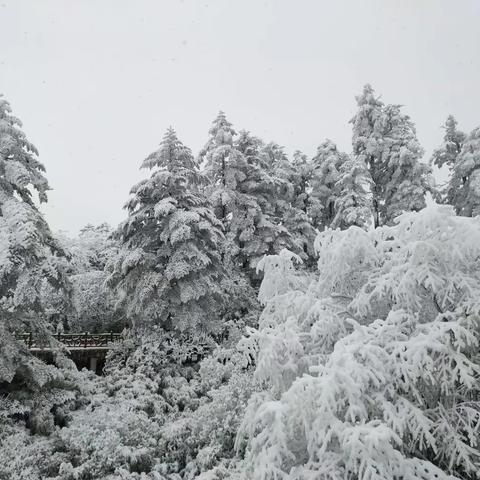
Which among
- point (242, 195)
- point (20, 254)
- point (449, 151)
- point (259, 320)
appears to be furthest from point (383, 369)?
point (449, 151)

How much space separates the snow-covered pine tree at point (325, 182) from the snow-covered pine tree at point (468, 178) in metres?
7.06

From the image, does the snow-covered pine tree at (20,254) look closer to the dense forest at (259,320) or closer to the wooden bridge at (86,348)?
the dense forest at (259,320)

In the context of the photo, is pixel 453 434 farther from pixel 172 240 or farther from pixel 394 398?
pixel 172 240

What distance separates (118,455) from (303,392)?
8052mm

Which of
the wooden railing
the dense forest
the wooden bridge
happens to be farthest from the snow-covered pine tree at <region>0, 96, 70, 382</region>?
the wooden railing

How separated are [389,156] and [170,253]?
643 inches

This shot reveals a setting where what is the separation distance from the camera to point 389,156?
90.1 feet

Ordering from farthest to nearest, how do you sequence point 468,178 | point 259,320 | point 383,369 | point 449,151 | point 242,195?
point 449,151
point 468,178
point 242,195
point 259,320
point 383,369

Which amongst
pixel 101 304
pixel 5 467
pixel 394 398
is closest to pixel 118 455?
pixel 5 467

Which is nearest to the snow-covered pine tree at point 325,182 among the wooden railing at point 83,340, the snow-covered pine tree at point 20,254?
the wooden railing at point 83,340

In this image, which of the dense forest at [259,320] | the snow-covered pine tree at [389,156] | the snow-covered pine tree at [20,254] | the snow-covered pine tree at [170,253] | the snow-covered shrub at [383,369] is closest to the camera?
the snow-covered shrub at [383,369]

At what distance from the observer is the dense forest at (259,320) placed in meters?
5.79

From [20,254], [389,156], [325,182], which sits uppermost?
[389,156]

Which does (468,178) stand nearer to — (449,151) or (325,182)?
(449,151)
